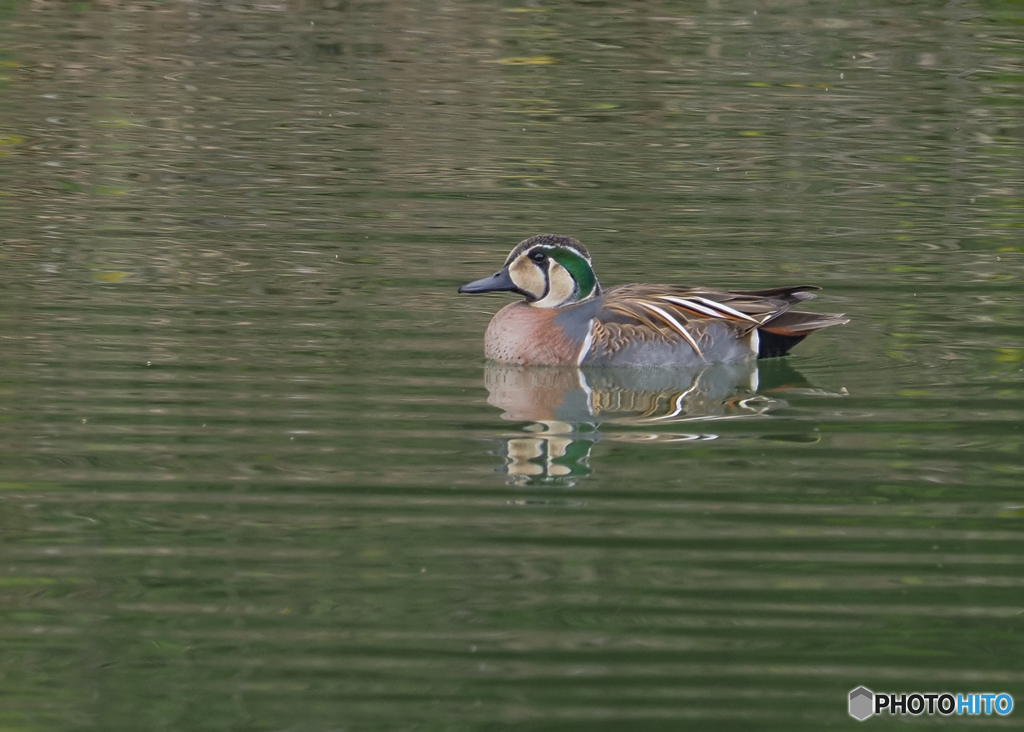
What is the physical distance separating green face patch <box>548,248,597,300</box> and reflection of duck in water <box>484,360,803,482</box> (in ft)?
1.99

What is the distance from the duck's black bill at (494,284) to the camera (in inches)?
454

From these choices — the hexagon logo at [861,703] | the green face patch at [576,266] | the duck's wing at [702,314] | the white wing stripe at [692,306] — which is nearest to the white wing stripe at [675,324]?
the duck's wing at [702,314]

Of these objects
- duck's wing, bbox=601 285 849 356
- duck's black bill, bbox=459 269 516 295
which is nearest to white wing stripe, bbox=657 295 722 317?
duck's wing, bbox=601 285 849 356

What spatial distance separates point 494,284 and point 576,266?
0.53 m

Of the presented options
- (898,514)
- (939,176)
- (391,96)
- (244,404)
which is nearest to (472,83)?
(391,96)

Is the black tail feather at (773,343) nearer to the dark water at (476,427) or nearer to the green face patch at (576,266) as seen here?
the dark water at (476,427)

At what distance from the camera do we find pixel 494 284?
11.6 m

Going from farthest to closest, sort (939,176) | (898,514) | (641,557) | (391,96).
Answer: (391,96) < (939,176) < (898,514) < (641,557)

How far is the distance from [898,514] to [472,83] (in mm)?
15946

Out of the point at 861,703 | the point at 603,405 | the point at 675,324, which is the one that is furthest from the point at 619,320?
the point at 861,703

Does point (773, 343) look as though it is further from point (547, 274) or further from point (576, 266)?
point (547, 274)

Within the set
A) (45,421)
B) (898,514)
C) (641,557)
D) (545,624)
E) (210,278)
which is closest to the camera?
(545,624)

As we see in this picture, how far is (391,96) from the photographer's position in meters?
22.2

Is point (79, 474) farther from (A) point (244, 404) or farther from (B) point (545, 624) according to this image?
(B) point (545, 624)
